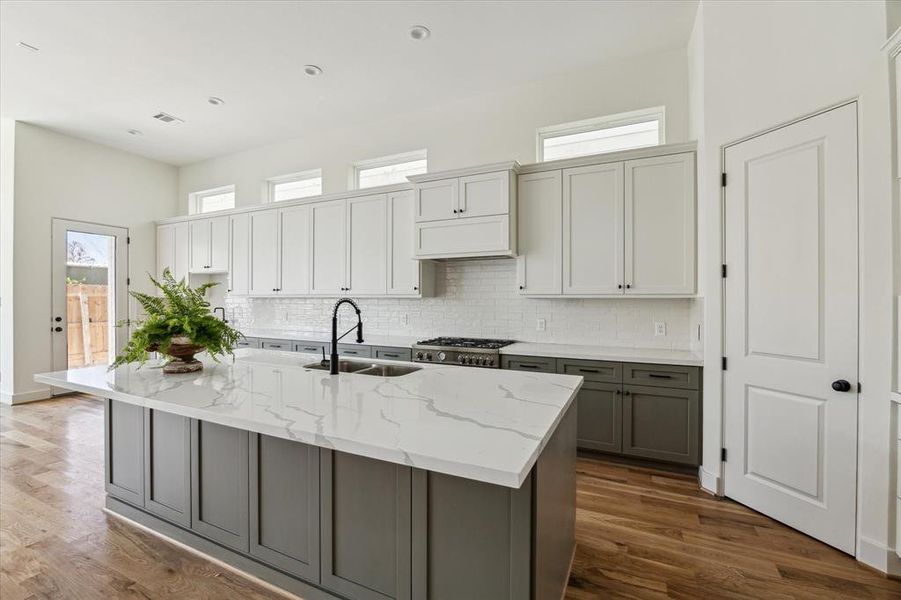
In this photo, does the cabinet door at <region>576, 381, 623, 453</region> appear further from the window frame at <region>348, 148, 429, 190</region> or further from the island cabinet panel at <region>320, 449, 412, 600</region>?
the window frame at <region>348, 148, 429, 190</region>

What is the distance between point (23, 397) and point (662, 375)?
6909mm

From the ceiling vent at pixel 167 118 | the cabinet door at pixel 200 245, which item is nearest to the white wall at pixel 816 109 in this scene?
the ceiling vent at pixel 167 118

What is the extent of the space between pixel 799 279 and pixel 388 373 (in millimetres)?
2374

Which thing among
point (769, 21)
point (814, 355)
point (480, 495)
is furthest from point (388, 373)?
point (769, 21)

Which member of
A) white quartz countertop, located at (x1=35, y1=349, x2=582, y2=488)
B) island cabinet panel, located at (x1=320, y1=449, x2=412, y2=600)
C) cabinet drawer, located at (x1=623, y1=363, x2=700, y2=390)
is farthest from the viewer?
cabinet drawer, located at (x1=623, y1=363, x2=700, y2=390)

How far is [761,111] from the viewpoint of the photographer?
2443 millimetres

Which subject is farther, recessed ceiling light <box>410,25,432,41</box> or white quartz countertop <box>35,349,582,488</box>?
recessed ceiling light <box>410,25,432,41</box>

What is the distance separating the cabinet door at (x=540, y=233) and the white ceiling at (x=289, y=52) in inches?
44.3

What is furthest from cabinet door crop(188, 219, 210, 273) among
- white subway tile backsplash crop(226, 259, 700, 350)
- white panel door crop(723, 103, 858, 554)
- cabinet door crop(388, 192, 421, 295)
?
white panel door crop(723, 103, 858, 554)

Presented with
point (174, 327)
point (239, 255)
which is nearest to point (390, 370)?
point (174, 327)

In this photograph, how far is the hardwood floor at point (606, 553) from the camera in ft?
5.98

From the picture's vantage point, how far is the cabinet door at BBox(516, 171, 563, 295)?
358cm

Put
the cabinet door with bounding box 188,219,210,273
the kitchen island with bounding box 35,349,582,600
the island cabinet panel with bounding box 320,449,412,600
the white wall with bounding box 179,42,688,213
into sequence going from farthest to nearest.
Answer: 1. the cabinet door with bounding box 188,219,210,273
2. the white wall with bounding box 179,42,688,213
3. the island cabinet panel with bounding box 320,449,412,600
4. the kitchen island with bounding box 35,349,582,600

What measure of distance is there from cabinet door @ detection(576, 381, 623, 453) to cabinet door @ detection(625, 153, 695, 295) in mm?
832
